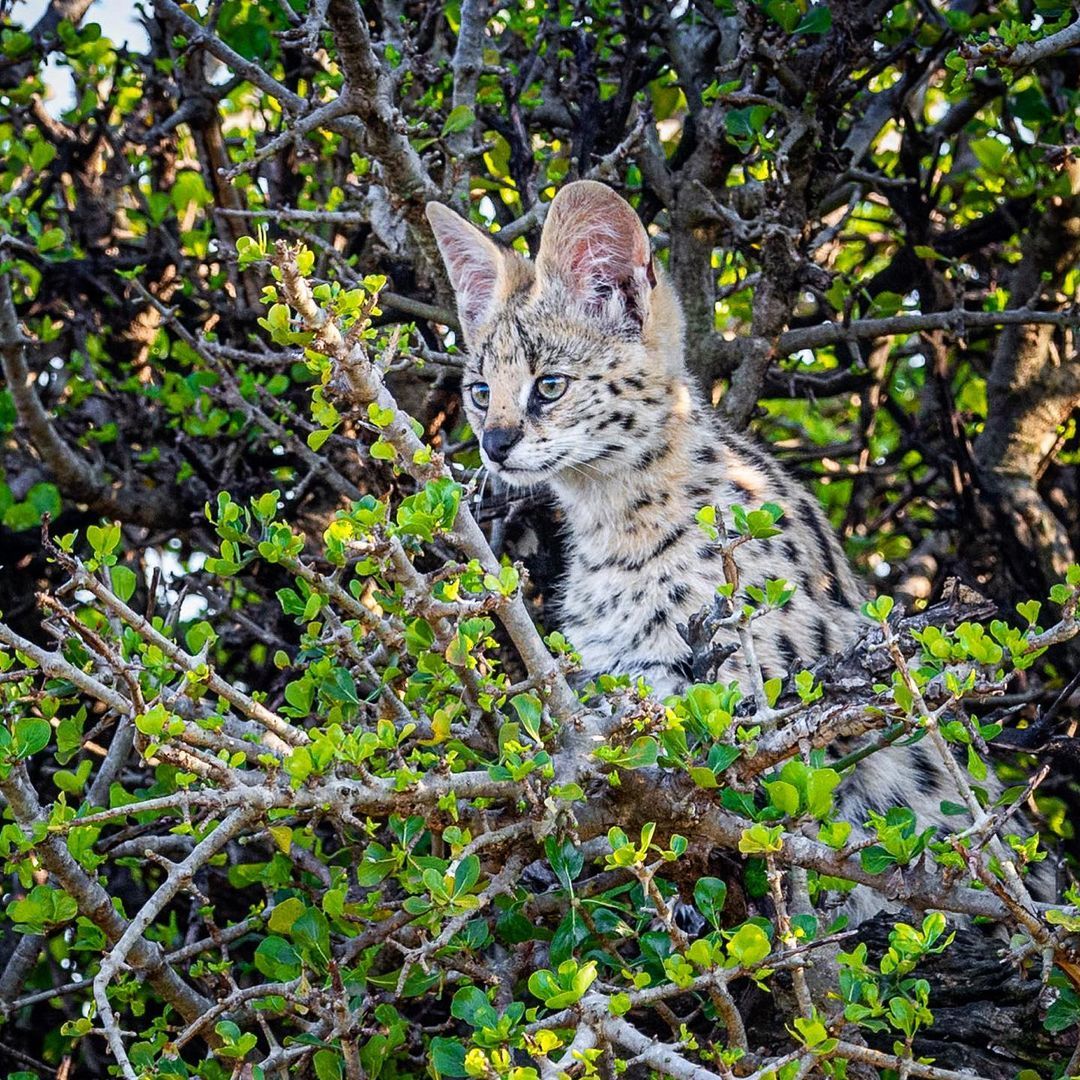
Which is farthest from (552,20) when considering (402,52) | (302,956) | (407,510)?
(302,956)

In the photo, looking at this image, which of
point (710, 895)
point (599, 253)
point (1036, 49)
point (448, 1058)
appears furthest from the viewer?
point (599, 253)

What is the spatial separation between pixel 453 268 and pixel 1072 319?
2.50 metres

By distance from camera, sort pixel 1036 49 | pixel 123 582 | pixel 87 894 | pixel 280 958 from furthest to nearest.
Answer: pixel 1036 49 → pixel 123 582 → pixel 87 894 → pixel 280 958

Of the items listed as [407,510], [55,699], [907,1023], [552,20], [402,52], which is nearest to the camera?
[907,1023]

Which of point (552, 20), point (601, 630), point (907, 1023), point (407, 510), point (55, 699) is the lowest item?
point (907, 1023)

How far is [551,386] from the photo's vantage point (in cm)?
582

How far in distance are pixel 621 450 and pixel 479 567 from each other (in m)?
2.31

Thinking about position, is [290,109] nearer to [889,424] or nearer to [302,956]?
[302,956]

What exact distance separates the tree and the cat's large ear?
0.20 metres

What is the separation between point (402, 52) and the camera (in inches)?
229

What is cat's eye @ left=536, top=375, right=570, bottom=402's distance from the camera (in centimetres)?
578

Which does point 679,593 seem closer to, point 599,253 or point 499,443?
point 499,443

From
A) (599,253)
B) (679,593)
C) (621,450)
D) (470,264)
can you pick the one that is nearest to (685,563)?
(679,593)

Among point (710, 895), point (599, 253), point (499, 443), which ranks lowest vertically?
point (710, 895)
